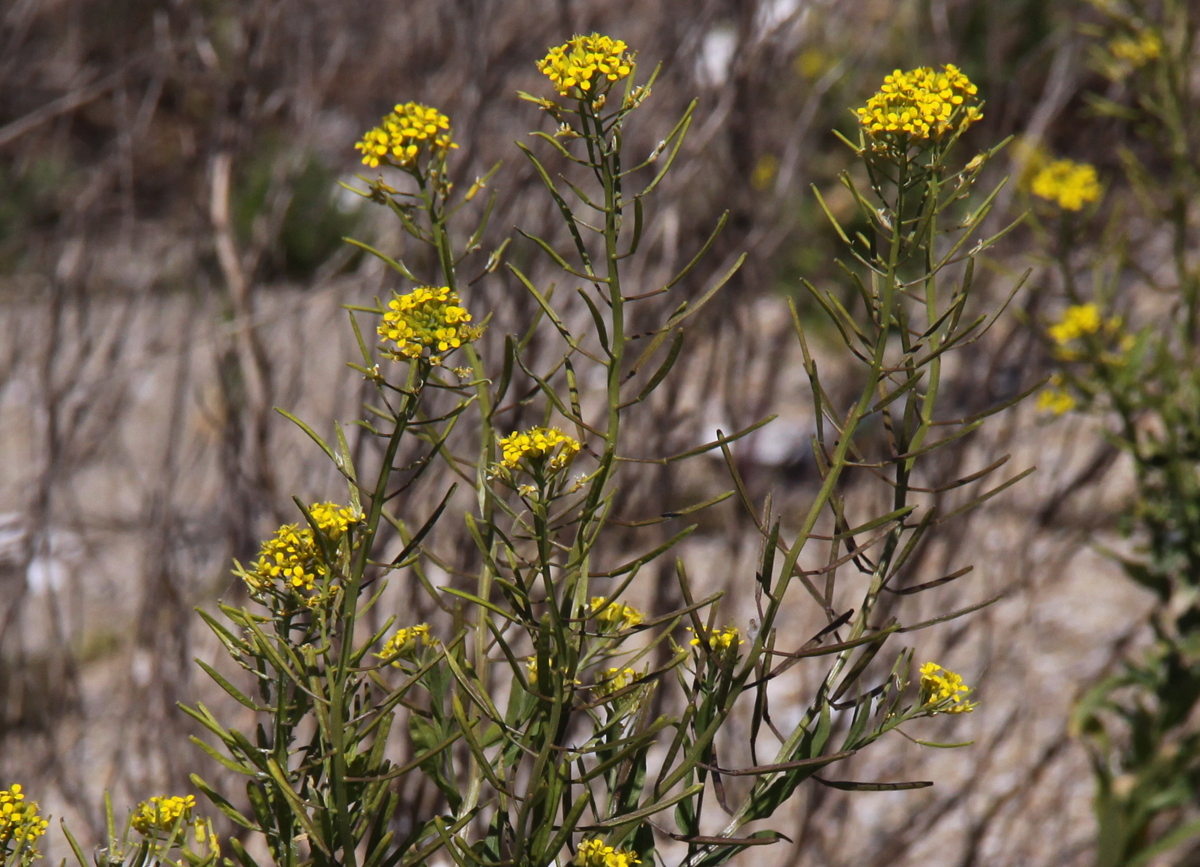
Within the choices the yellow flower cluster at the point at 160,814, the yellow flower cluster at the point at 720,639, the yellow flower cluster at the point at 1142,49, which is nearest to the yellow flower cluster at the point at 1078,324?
the yellow flower cluster at the point at 1142,49

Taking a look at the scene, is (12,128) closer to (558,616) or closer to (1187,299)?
(558,616)

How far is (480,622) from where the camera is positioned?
0.77 metres

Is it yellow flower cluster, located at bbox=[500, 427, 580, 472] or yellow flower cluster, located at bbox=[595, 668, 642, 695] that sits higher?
yellow flower cluster, located at bbox=[500, 427, 580, 472]

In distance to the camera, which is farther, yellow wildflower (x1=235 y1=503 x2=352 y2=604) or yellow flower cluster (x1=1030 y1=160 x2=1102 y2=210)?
yellow flower cluster (x1=1030 y1=160 x2=1102 y2=210)

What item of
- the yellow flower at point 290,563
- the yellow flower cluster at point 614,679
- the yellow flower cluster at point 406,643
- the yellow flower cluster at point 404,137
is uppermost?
the yellow flower cluster at point 404,137

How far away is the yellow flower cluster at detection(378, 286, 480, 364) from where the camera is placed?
59 centimetres

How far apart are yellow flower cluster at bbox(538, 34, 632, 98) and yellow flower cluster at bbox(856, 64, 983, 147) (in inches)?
6.0

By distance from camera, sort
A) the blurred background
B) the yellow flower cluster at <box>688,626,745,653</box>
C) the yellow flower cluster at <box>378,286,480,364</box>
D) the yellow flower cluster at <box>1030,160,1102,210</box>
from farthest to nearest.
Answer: the blurred background
the yellow flower cluster at <box>1030,160,1102,210</box>
the yellow flower cluster at <box>688,626,745,653</box>
the yellow flower cluster at <box>378,286,480,364</box>

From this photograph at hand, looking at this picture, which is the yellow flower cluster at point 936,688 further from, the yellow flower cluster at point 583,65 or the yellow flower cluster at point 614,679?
the yellow flower cluster at point 583,65

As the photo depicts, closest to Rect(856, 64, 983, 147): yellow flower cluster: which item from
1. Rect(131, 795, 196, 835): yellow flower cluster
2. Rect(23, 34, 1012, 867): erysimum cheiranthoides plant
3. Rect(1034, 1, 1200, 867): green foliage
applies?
Rect(23, 34, 1012, 867): erysimum cheiranthoides plant

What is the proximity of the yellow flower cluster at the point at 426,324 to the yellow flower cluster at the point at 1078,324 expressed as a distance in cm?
126

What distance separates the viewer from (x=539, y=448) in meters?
0.61

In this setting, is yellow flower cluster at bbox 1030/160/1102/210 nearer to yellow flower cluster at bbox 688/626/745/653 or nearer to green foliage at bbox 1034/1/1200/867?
green foliage at bbox 1034/1/1200/867

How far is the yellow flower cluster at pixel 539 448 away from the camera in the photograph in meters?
0.61
